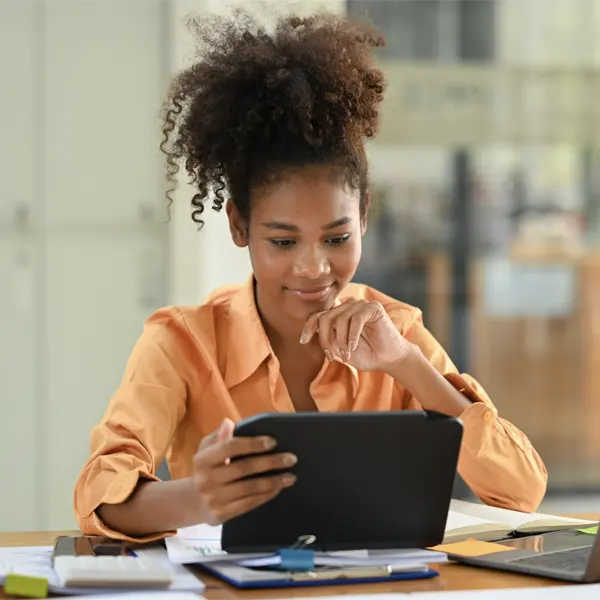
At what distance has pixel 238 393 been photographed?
6.13 feet

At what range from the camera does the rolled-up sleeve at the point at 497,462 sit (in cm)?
175

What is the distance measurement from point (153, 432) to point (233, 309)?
0.29 meters

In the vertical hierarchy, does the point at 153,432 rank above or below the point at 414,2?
below

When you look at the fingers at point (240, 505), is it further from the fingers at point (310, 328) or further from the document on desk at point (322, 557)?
the fingers at point (310, 328)

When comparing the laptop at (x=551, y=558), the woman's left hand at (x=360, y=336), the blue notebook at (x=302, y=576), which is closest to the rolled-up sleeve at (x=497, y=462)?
the woman's left hand at (x=360, y=336)

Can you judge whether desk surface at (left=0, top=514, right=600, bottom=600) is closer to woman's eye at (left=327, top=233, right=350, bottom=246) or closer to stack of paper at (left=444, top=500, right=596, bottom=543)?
stack of paper at (left=444, top=500, right=596, bottom=543)

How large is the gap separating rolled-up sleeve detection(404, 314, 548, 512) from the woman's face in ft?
0.96

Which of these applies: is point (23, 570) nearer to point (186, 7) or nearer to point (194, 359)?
point (194, 359)

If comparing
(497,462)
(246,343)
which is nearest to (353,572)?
(497,462)

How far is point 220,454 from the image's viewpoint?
50.1 inches

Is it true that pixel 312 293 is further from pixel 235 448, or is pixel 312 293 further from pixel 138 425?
pixel 235 448

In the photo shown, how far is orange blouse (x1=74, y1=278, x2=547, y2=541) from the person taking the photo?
5.71 feet

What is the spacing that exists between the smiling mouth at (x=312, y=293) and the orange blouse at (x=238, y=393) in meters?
0.13

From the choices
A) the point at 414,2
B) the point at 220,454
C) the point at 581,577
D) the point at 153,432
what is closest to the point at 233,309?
the point at 153,432
